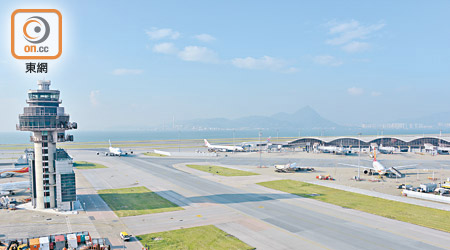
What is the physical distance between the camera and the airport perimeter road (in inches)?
1731

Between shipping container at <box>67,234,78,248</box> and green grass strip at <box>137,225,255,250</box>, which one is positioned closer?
shipping container at <box>67,234,78,248</box>

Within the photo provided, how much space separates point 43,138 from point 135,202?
23978 mm

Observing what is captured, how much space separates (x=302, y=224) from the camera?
52344 mm

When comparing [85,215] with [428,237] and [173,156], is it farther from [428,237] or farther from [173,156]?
[173,156]

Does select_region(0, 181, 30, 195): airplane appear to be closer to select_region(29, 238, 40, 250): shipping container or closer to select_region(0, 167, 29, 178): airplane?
select_region(0, 167, 29, 178): airplane

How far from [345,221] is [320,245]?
1334cm

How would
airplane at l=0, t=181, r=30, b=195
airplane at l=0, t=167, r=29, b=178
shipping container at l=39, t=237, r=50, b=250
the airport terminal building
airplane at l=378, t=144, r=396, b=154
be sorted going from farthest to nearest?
the airport terminal building, airplane at l=378, t=144, r=396, b=154, airplane at l=0, t=167, r=29, b=178, airplane at l=0, t=181, r=30, b=195, shipping container at l=39, t=237, r=50, b=250

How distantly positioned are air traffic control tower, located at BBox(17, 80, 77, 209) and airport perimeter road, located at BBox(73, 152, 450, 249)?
76.5ft

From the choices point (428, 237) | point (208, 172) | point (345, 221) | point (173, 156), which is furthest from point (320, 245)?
point (173, 156)

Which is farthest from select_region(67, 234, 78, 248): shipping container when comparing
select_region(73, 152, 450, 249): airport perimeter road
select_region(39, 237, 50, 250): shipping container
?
select_region(73, 152, 450, 249): airport perimeter road

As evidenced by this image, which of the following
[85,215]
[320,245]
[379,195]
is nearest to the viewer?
[320,245]

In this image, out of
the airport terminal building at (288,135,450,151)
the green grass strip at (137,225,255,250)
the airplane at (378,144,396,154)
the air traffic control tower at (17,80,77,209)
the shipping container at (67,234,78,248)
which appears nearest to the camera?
the shipping container at (67,234,78,248)

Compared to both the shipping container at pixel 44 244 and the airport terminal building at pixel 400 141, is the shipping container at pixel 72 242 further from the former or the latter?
the airport terminal building at pixel 400 141

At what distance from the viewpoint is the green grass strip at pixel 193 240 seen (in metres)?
A: 42.8
